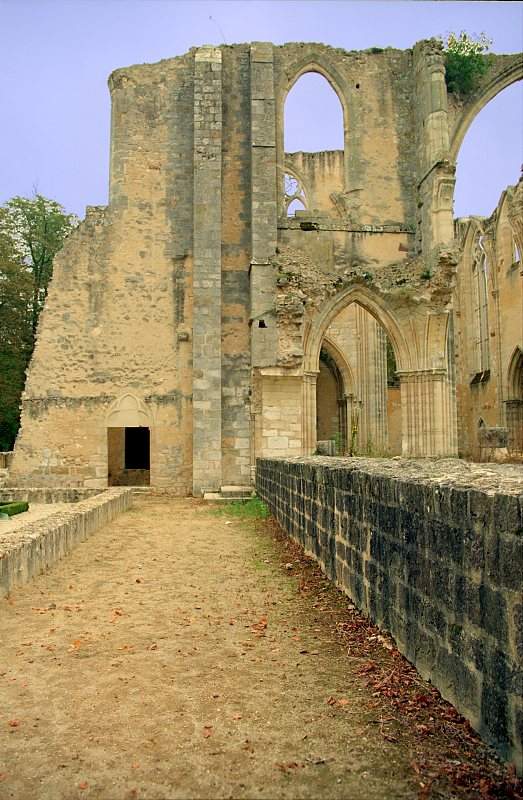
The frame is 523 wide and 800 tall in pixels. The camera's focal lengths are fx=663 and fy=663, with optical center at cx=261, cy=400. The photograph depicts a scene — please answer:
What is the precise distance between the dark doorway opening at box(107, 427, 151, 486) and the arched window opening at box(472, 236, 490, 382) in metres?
11.7

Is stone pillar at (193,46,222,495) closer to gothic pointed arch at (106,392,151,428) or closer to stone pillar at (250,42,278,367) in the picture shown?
stone pillar at (250,42,278,367)

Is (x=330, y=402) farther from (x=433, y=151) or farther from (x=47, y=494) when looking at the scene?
(x=47, y=494)

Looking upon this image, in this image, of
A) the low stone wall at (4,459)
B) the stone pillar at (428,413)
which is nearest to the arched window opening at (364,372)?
the stone pillar at (428,413)

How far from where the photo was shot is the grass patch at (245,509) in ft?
35.3

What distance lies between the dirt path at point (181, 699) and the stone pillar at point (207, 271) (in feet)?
30.2

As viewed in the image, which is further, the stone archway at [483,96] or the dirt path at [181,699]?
the stone archway at [483,96]

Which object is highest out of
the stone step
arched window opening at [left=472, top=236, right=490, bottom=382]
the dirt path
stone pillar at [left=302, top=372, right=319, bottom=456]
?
arched window opening at [left=472, top=236, right=490, bottom=382]

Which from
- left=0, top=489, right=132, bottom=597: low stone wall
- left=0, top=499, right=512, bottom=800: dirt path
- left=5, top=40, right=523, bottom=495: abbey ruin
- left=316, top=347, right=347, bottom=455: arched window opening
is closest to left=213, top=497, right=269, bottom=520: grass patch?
left=5, top=40, right=523, bottom=495: abbey ruin

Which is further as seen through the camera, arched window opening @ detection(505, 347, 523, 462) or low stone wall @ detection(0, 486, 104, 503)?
arched window opening @ detection(505, 347, 523, 462)

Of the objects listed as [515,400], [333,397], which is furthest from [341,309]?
[333,397]

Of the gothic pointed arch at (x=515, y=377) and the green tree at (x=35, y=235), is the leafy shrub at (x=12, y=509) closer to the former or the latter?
the green tree at (x=35, y=235)

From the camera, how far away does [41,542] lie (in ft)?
19.7

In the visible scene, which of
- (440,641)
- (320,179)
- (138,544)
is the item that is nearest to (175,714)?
(440,641)

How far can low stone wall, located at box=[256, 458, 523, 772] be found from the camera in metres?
2.18
